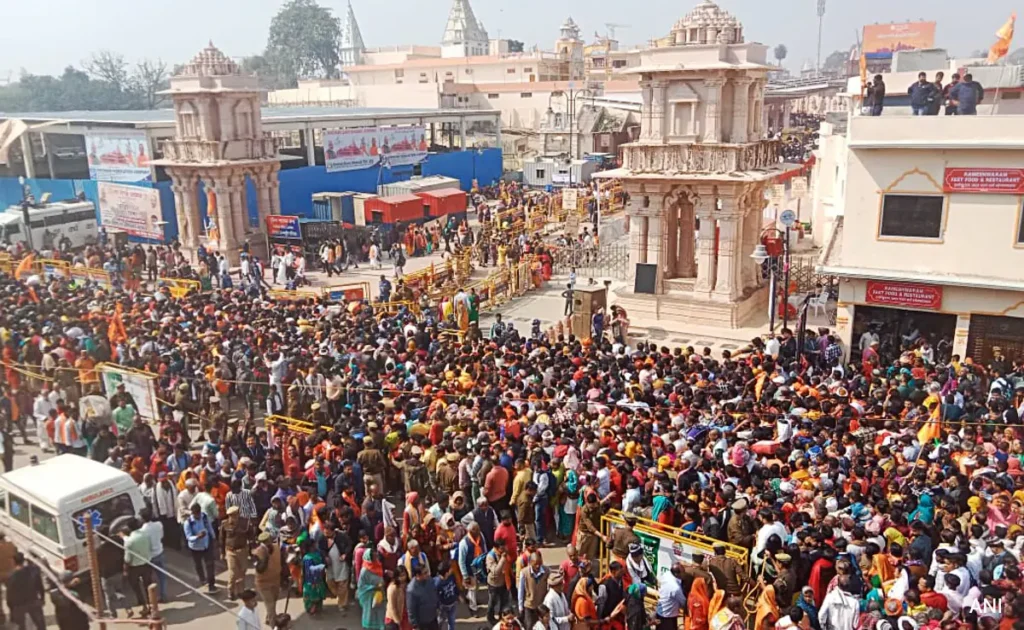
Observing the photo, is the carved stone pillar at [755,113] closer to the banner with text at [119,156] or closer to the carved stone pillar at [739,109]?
the carved stone pillar at [739,109]

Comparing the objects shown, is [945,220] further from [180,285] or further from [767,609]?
[180,285]

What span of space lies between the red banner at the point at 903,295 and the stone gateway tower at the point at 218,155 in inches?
853

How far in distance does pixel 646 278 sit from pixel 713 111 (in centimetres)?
462

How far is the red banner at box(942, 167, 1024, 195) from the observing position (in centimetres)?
1564

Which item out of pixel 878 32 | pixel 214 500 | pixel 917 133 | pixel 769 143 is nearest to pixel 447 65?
pixel 878 32

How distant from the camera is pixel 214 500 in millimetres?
10117

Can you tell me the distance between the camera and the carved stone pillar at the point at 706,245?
20.9m

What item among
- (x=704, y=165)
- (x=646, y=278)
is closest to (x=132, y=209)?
(x=646, y=278)

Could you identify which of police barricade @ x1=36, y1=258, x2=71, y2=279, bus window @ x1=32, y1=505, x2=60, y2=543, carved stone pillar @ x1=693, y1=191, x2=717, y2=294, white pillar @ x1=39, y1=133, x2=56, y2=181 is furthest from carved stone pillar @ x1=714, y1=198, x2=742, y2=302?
white pillar @ x1=39, y1=133, x2=56, y2=181

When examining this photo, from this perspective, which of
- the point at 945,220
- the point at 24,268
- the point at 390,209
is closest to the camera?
the point at 945,220

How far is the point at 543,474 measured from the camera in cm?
Answer: 1043

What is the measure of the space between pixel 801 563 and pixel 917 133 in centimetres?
1137

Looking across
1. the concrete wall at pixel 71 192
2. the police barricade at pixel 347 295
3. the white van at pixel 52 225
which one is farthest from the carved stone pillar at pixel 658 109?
the white van at pixel 52 225

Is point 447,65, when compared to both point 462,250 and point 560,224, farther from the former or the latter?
point 462,250
